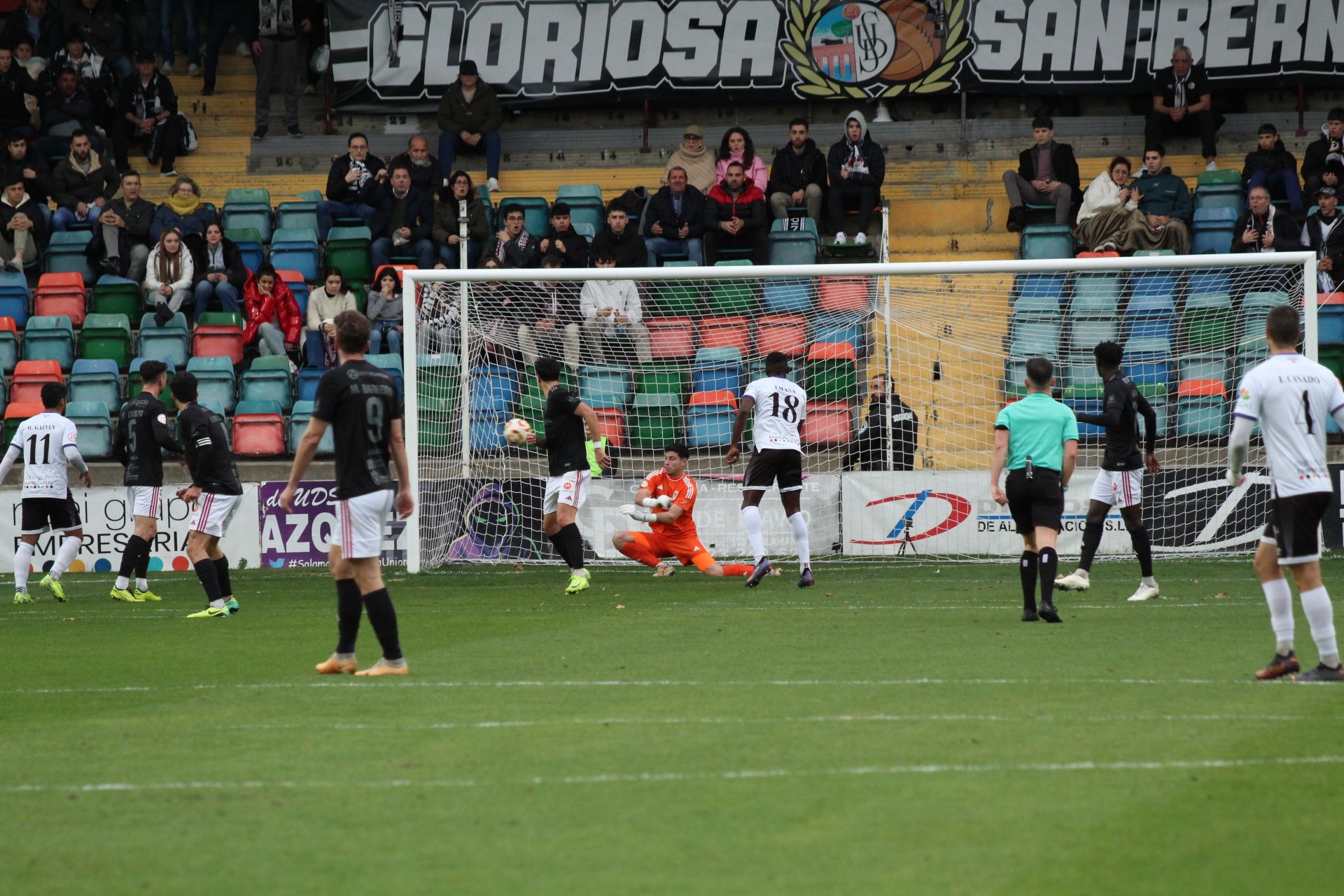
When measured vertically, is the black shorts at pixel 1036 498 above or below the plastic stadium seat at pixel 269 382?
below

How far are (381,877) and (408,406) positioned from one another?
39.4 feet

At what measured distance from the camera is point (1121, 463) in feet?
44.2

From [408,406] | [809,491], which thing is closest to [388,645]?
[408,406]

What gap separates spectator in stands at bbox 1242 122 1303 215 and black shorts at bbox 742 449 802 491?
371 inches

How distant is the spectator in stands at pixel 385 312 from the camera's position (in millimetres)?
20125

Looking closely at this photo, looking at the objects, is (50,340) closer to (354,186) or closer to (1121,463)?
(354,186)

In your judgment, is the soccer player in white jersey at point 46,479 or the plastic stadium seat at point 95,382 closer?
the soccer player in white jersey at point 46,479

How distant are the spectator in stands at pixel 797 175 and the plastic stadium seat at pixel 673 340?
3.75 metres

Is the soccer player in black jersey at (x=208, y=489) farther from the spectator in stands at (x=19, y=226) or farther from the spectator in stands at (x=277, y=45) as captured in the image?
the spectator in stands at (x=277, y=45)

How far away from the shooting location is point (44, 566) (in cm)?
1855

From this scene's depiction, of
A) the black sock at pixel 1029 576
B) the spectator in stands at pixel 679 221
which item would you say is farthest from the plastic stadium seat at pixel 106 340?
the black sock at pixel 1029 576

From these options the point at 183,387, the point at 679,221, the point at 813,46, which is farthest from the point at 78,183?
the point at 813,46

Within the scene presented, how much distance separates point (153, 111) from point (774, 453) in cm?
1418

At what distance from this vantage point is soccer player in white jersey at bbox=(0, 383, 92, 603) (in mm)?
15156
